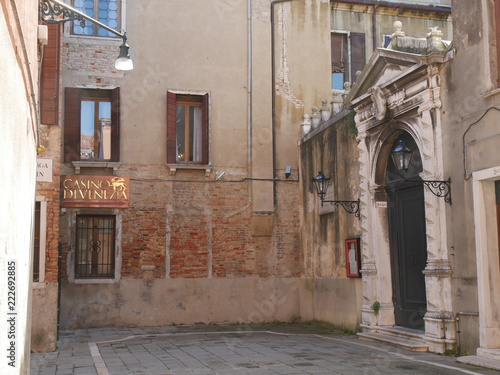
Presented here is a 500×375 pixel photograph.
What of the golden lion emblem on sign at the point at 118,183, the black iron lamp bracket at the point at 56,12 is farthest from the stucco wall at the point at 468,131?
the golden lion emblem on sign at the point at 118,183

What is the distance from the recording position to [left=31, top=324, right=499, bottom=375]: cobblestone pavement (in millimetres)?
8562

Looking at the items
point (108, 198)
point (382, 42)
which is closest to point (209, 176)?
point (108, 198)

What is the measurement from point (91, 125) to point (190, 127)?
7.64ft

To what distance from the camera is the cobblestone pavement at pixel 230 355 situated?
8.56 meters

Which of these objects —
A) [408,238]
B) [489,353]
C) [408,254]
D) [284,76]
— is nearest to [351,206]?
[408,238]

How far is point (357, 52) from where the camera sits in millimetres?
17469

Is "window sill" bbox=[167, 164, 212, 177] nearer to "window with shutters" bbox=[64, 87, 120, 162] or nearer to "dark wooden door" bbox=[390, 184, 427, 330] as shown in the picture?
"window with shutters" bbox=[64, 87, 120, 162]

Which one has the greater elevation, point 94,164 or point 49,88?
point 49,88

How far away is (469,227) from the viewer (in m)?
9.37

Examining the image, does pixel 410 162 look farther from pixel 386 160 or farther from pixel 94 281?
pixel 94 281

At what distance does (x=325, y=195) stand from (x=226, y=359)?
5670mm

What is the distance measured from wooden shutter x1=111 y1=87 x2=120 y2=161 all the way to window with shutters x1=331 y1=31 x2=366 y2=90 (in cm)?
581

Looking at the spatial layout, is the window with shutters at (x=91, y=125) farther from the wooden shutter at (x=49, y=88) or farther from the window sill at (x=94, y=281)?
the wooden shutter at (x=49, y=88)

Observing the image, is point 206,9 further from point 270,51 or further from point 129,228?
point 129,228
